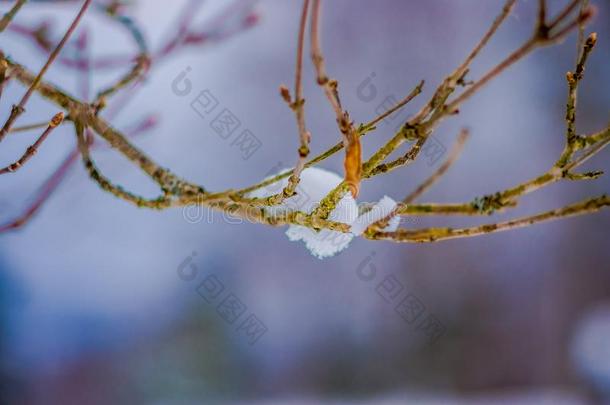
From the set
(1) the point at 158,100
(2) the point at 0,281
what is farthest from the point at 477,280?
(2) the point at 0,281

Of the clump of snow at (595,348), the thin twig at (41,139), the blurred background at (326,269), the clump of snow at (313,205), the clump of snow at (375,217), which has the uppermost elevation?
the blurred background at (326,269)

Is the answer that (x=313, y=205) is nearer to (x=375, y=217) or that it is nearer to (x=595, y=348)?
(x=375, y=217)

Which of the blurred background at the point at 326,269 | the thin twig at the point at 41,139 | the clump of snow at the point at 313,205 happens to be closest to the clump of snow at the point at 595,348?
the blurred background at the point at 326,269

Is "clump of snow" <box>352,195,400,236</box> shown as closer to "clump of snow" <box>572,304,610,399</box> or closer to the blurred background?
the blurred background

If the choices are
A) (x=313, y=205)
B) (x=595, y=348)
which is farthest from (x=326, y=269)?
(x=313, y=205)

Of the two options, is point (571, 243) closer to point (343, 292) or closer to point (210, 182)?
point (343, 292)

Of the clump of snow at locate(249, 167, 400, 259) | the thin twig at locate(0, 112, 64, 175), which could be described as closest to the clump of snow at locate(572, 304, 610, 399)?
the clump of snow at locate(249, 167, 400, 259)

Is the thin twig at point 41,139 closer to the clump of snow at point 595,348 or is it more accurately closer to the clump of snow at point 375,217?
the clump of snow at point 375,217

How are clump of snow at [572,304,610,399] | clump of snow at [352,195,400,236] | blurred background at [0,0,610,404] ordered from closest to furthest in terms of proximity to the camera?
clump of snow at [352,195,400,236], blurred background at [0,0,610,404], clump of snow at [572,304,610,399]
